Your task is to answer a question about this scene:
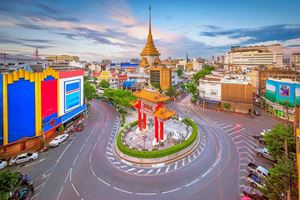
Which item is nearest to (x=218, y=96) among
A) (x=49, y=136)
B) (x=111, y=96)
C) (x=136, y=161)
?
(x=111, y=96)

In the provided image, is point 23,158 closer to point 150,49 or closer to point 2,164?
point 2,164

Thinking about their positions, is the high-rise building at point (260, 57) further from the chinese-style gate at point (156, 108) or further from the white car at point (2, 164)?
the white car at point (2, 164)

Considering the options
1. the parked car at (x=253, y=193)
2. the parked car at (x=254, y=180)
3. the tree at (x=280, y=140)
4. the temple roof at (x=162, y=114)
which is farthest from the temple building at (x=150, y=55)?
the parked car at (x=253, y=193)

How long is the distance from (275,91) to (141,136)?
33.5 m

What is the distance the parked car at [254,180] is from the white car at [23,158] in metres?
27.7

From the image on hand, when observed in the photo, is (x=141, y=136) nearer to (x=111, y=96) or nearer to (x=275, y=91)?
(x=111, y=96)

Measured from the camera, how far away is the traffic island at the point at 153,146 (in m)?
27.8

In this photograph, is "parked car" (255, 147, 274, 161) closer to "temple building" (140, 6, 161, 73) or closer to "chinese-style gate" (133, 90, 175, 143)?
"chinese-style gate" (133, 90, 175, 143)

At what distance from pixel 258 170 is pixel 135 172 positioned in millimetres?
14420

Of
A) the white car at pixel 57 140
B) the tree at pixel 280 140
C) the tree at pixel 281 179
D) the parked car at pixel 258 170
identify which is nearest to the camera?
the tree at pixel 281 179

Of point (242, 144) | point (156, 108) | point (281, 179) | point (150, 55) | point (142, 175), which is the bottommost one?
point (142, 175)

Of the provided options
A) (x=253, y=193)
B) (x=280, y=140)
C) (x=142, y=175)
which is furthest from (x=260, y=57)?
(x=142, y=175)

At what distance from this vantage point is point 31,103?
3206cm

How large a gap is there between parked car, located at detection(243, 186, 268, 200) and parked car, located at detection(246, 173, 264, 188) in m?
1.05
